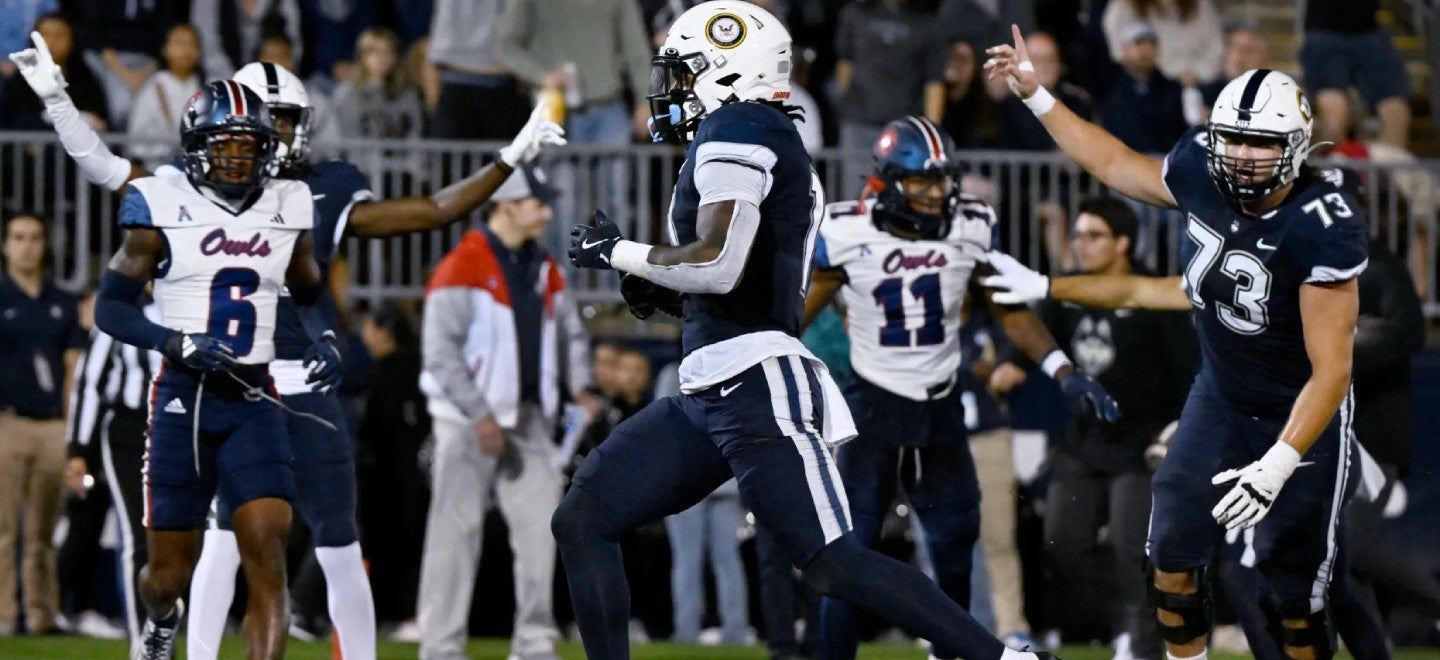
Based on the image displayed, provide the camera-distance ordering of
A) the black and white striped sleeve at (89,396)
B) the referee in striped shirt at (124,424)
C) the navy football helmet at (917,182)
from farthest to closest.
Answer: the black and white striped sleeve at (89,396), the referee in striped shirt at (124,424), the navy football helmet at (917,182)

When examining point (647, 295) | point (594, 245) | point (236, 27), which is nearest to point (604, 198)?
point (236, 27)

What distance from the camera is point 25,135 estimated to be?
11.3m

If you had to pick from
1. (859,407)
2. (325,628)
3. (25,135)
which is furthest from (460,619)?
(25,135)

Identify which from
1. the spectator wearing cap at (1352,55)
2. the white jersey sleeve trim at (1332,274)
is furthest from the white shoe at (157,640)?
the spectator wearing cap at (1352,55)

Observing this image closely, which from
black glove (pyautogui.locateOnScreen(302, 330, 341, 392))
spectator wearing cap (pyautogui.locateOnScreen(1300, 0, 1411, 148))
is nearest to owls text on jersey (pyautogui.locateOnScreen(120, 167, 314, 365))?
black glove (pyautogui.locateOnScreen(302, 330, 341, 392))

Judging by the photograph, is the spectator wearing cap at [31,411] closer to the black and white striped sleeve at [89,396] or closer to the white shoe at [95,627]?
the white shoe at [95,627]

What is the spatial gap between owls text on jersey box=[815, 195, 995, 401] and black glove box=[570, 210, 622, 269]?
224 cm

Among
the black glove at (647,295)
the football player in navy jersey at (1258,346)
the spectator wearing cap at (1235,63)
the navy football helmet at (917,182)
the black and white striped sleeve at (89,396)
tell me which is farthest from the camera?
the spectator wearing cap at (1235,63)

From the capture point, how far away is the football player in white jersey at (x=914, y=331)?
775 cm

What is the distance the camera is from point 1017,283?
24.4ft

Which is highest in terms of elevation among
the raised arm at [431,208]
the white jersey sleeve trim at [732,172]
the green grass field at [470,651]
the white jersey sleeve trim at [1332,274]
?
the white jersey sleeve trim at [732,172]

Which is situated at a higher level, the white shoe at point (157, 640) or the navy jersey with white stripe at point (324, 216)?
the navy jersey with white stripe at point (324, 216)

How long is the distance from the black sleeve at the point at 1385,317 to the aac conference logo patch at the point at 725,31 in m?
3.29

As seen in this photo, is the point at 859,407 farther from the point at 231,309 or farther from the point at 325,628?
the point at 325,628
